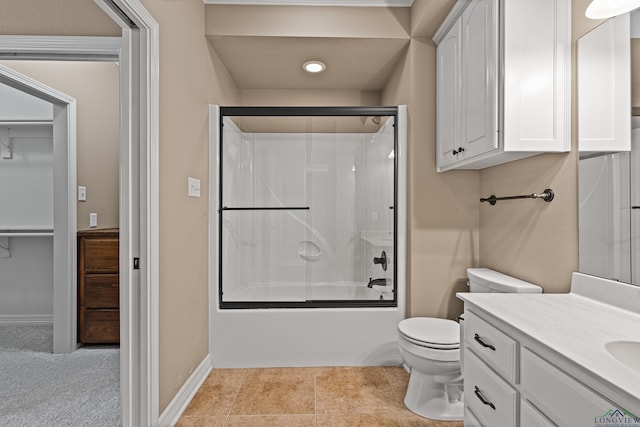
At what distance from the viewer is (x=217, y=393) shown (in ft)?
6.72

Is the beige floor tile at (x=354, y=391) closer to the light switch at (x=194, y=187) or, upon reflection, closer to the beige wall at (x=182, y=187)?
the beige wall at (x=182, y=187)

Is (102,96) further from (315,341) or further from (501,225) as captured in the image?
(501,225)

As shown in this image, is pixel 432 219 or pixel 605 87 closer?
pixel 605 87

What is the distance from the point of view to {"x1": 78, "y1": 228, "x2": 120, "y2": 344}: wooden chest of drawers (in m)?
2.61

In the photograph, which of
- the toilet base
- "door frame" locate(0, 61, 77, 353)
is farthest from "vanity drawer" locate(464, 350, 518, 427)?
"door frame" locate(0, 61, 77, 353)

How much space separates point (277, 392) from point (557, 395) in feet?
5.28

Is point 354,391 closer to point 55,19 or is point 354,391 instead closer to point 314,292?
point 314,292

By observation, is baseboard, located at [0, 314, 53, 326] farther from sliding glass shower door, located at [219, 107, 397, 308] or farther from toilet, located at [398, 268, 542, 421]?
toilet, located at [398, 268, 542, 421]

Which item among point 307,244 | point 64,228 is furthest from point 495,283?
point 64,228

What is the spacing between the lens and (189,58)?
2.03 meters

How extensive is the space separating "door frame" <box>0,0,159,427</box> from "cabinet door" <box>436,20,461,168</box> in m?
1.69

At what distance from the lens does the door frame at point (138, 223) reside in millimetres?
1518

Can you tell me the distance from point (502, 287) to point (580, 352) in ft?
3.43

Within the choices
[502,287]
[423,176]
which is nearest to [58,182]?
[423,176]
